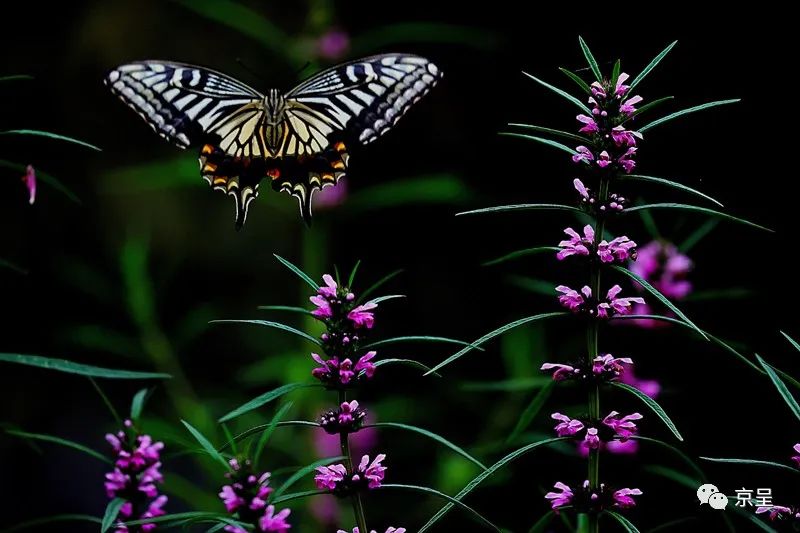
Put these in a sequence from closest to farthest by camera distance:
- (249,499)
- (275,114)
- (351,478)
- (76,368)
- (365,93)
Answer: (249,499) < (351,478) < (76,368) < (365,93) < (275,114)

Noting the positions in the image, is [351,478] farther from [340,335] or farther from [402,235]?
[402,235]

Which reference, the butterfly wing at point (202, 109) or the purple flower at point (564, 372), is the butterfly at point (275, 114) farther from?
the purple flower at point (564, 372)

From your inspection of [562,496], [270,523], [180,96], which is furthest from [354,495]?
[180,96]

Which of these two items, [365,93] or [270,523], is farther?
[365,93]

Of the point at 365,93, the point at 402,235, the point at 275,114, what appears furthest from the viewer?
the point at 402,235

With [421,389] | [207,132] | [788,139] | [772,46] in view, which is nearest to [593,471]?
[207,132]

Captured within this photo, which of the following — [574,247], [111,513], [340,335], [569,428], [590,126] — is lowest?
[111,513]

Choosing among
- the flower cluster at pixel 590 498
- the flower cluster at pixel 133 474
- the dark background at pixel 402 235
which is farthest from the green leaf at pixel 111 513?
the dark background at pixel 402 235

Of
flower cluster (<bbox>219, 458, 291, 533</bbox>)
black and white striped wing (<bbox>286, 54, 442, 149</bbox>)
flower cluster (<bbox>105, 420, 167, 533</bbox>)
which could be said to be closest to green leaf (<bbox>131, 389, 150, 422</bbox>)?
flower cluster (<bbox>105, 420, 167, 533</bbox>)
